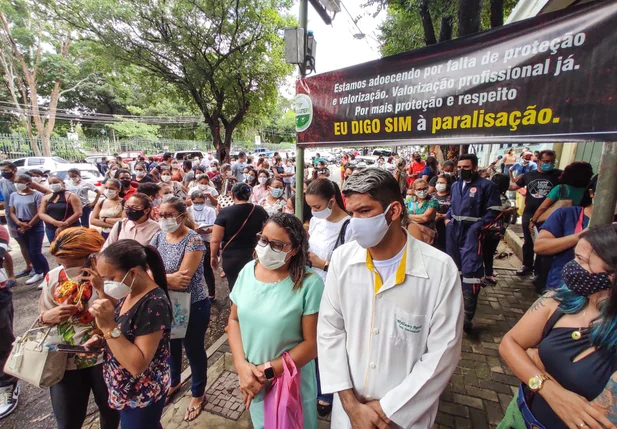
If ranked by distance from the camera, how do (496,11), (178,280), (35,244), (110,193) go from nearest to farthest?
(178,280), (110,193), (35,244), (496,11)

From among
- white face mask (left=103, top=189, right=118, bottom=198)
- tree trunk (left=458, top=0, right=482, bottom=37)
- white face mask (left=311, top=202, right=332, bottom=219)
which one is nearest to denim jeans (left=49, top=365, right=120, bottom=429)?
white face mask (left=311, top=202, right=332, bottom=219)

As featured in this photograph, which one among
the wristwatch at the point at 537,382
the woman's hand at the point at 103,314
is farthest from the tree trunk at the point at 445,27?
the woman's hand at the point at 103,314

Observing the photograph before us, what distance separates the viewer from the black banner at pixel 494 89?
1.75 m

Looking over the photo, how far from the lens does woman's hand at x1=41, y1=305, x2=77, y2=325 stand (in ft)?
5.99

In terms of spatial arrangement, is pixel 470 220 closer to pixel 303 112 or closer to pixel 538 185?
pixel 538 185

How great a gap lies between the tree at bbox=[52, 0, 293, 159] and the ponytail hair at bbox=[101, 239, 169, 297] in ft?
47.6

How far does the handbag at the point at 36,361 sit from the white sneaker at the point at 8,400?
59.0 inches

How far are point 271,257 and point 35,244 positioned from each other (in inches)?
223

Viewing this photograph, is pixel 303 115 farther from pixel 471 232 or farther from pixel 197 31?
pixel 197 31

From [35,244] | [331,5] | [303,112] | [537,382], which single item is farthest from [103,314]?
[35,244]

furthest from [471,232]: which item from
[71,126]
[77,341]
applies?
[71,126]

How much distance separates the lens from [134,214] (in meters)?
3.02

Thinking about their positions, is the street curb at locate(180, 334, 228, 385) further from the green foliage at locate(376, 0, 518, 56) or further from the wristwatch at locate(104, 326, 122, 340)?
the green foliage at locate(376, 0, 518, 56)

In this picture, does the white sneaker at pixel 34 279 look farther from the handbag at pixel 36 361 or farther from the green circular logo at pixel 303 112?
the green circular logo at pixel 303 112
